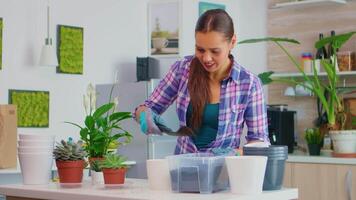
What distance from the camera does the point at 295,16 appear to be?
5816 mm

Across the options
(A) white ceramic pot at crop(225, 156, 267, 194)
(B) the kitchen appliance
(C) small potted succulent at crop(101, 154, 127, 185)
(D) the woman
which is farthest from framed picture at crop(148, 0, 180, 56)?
(A) white ceramic pot at crop(225, 156, 267, 194)

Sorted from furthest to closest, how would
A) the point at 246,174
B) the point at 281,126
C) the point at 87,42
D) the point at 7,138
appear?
1. the point at 87,42
2. the point at 281,126
3. the point at 7,138
4. the point at 246,174

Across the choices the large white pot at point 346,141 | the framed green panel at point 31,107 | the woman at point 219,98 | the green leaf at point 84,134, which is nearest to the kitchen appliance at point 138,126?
the framed green panel at point 31,107

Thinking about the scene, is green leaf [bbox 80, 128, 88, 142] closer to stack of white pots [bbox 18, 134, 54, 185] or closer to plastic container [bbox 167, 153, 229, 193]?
stack of white pots [bbox 18, 134, 54, 185]

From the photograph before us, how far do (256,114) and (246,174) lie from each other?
55 centimetres

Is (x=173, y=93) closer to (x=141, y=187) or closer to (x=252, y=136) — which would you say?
(x=252, y=136)

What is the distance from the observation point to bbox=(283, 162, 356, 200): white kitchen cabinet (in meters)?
4.66

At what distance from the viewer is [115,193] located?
7.24ft

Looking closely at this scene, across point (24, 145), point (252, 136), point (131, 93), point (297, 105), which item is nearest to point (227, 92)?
point (252, 136)

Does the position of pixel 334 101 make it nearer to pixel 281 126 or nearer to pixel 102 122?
pixel 281 126

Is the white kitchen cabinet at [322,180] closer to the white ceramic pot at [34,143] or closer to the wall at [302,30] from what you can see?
the wall at [302,30]

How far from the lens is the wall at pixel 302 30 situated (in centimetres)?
549

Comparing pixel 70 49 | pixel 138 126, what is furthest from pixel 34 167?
pixel 70 49

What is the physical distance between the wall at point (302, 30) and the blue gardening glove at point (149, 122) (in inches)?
126
